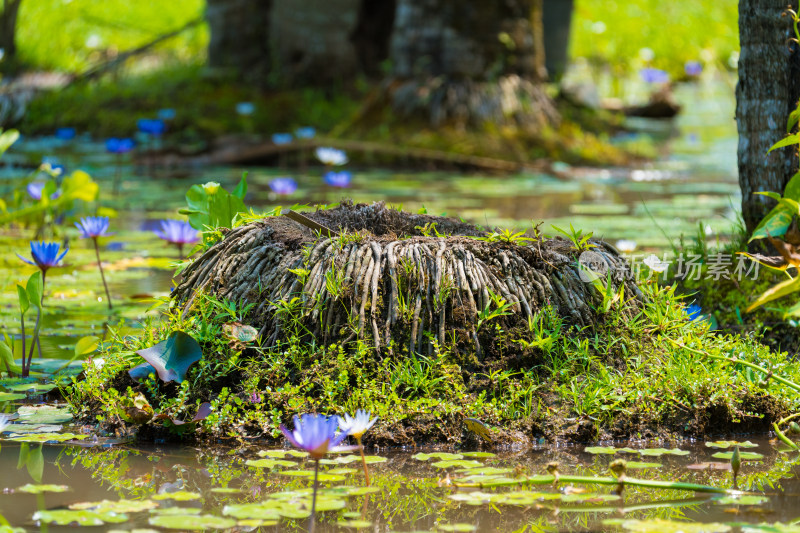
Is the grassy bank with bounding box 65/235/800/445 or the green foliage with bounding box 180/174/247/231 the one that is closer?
the grassy bank with bounding box 65/235/800/445

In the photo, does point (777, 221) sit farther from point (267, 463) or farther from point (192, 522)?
point (192, 522)

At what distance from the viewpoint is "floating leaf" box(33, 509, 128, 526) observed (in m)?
2.32

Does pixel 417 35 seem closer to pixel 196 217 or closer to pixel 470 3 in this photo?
pixel 470 3

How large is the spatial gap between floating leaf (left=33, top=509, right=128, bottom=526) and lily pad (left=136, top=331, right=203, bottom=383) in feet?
2.70

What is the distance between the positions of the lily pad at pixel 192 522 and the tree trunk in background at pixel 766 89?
2804 mm

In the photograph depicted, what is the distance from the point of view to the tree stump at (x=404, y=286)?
3244 millimetres

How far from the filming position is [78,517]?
7.68ft

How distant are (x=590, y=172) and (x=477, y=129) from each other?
45.3 inches

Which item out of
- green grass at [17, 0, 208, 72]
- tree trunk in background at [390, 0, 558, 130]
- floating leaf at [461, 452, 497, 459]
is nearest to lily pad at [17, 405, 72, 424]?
floating leaf at [461, 452, 497, 459]

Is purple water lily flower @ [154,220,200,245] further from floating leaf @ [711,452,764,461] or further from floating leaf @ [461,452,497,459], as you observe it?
floating leaf @ [711,452,764,461]

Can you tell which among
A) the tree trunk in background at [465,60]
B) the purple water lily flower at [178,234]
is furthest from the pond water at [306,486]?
the tree trunk in background at [465,60]

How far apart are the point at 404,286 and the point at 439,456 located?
2.10 ft

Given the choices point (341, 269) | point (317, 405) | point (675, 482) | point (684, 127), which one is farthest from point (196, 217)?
point (684, 127)

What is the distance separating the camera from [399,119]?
9727 millimetres
